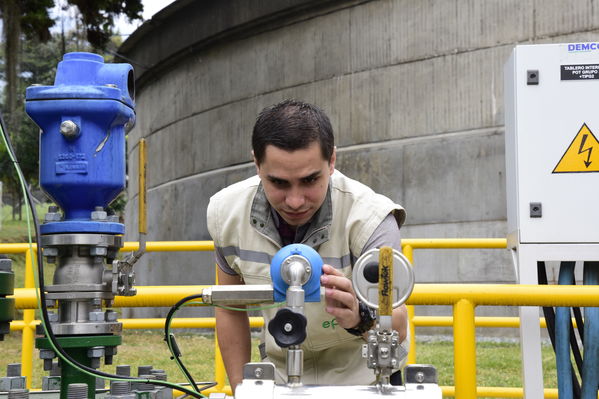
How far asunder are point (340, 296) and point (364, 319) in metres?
0.20

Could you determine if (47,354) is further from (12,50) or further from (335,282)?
(12,50)

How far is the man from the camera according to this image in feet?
7.44

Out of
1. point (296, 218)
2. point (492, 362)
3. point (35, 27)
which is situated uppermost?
point (35, 27)

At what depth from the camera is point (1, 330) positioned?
1.65 meters

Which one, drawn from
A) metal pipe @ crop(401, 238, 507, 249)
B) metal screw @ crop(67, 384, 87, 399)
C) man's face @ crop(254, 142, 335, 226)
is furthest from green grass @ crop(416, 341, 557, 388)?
metal screw @ crop(67, 384, 87, 399)

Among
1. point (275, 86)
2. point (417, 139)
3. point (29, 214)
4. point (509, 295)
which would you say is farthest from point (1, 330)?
point (275, 86)

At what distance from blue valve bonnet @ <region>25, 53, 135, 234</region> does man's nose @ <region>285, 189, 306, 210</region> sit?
22.9 inches

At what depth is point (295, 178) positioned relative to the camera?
225cm

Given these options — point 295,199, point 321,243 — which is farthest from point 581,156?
point 295,199

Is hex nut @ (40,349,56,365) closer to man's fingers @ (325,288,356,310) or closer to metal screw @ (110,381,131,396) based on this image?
metal screw @ (110,381,131,396)

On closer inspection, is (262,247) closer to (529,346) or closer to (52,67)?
(529,346)

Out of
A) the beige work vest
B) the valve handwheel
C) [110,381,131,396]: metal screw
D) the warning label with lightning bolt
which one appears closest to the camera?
the valve handwheel

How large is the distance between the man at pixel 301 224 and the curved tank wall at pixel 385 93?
21.9 ft

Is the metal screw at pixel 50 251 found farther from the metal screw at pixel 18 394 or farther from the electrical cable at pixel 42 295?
the metal screw at pixel 18 394
